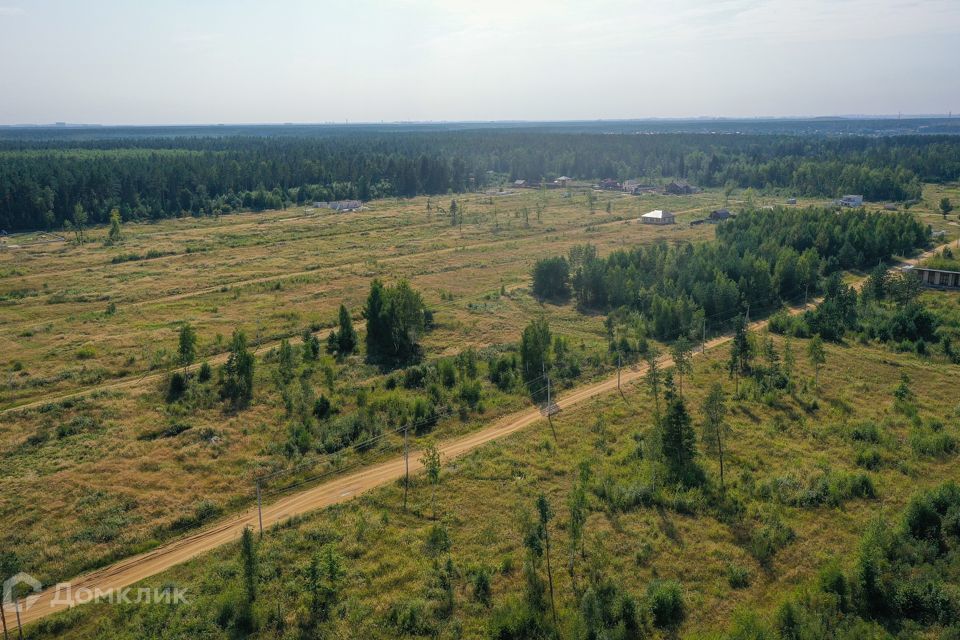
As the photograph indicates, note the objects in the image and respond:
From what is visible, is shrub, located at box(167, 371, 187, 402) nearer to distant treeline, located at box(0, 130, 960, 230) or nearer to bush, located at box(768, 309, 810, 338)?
bush, located at box(768, 309, 810, 338)

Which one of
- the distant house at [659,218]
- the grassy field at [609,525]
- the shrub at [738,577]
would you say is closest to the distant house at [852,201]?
the distant house at [659,218]

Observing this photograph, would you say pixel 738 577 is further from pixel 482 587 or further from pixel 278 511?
pixel 278 511

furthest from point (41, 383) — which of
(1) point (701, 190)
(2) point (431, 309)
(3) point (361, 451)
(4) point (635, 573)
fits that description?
(1) point (701, 190)

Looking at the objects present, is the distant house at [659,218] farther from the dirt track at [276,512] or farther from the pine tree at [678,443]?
the pine tree at [678,443]

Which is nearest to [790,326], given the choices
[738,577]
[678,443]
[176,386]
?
[678,443]

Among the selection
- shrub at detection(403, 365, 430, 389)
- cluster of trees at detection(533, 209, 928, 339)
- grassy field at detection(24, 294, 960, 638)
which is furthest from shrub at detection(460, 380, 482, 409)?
cluster of trees at detection(533, 209, 928, 339)

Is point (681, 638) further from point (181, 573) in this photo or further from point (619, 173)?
point (619, 173)
